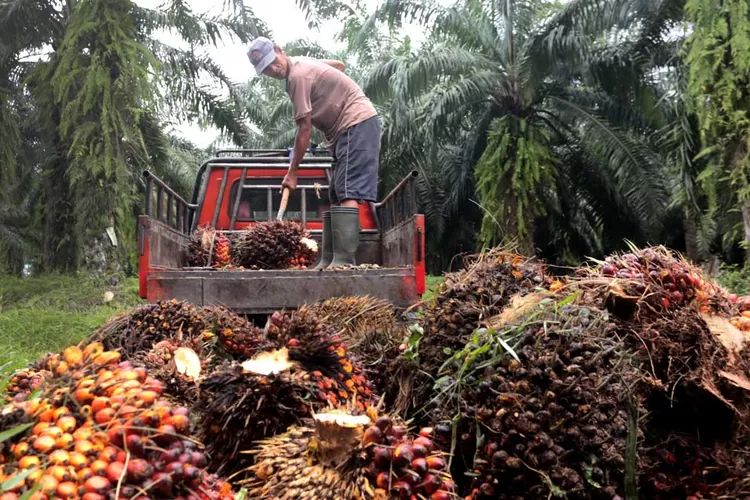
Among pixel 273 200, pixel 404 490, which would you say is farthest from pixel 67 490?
pixel 273 200

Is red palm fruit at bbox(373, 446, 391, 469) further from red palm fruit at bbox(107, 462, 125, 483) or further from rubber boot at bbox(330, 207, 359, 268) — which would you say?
rubber boot at bbox(330, 207, 359, 268)

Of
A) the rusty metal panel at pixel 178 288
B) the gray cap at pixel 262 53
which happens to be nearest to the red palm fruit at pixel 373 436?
the rusty metal panel at pixel 178 288

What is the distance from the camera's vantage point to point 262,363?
2.01m

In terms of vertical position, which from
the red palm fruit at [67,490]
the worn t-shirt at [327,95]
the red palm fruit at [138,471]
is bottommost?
the red palm fruit at [67,490]

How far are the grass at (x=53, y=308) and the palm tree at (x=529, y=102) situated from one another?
7025 mm

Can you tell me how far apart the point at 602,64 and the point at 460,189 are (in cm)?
521

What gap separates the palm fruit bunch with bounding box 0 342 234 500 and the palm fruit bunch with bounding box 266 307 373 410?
0.57m

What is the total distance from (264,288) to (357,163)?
1.36 meters

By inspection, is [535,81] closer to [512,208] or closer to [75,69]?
[512,208]

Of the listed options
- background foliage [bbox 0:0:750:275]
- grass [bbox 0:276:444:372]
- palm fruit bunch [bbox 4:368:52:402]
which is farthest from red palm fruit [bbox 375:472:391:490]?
background foliage [bbox 0:0:750:275]

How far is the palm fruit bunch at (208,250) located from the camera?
5.91 meters

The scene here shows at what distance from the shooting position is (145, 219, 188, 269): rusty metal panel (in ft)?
15.8

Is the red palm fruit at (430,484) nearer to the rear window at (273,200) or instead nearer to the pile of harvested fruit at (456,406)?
the pile of harvested fruit at (456,406)

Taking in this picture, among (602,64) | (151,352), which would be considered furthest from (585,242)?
(151,352)
